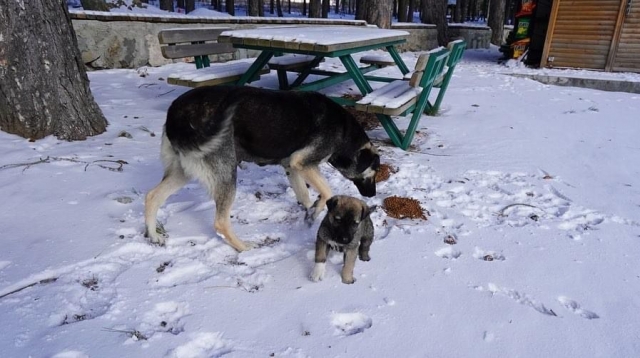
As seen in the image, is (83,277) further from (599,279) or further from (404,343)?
(599,279)

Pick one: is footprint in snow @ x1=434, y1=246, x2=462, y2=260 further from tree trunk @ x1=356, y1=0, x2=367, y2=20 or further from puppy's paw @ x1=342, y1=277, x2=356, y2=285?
tree trunk @ x1=356, y1=0, x2=367, y2=20

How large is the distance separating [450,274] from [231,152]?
5.46 feet

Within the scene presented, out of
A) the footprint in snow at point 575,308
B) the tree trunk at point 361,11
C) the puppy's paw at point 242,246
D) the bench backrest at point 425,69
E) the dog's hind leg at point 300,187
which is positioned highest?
the tree trunk at point 361,11

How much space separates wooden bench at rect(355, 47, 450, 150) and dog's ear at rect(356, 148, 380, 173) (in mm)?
996

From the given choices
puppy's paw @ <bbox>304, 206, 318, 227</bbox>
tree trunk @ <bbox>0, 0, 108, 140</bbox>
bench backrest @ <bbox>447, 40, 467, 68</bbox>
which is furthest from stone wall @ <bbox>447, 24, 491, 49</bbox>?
puppy's paw @ <bbox>304, 206, 318, 227</bbox>

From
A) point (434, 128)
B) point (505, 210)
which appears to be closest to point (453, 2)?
point (434, 128)

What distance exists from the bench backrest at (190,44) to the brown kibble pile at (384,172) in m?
3.29

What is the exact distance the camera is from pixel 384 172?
4242 millimetres

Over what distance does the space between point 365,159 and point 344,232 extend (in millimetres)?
1119

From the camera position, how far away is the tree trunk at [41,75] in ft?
12.9

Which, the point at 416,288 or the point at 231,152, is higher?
the point at 231,152

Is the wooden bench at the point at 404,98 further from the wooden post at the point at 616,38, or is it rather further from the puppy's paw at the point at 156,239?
the wooden post at the point at 616,38

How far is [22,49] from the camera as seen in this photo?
3.99 metres

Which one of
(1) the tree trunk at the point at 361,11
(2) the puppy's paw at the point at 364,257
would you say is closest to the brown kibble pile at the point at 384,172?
(2) the puppy's paw at the point at 364,257
